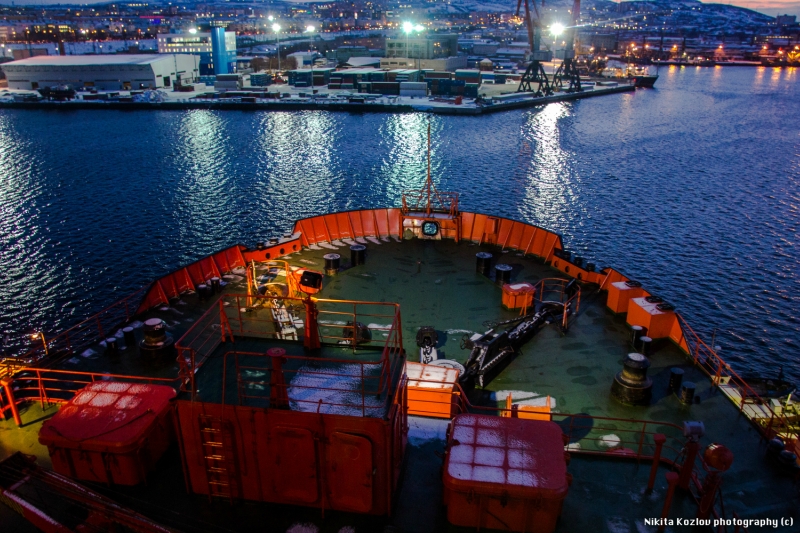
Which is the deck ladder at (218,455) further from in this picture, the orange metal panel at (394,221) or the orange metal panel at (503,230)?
the orange metal panel at (503,230)

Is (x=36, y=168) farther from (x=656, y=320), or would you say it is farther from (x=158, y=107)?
(x=656, y=320)

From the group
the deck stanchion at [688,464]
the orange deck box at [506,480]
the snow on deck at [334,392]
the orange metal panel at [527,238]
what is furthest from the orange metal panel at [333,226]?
the deck stanchion at [688,464]

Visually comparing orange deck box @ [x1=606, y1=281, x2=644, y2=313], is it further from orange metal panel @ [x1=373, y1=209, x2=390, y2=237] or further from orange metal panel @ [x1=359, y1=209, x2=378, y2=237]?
orange metal panel @ [x1=359, y1=209, x2=378, y2=237]

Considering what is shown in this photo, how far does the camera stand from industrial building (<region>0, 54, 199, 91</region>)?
13312cm

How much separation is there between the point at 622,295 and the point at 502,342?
6092 millimetres

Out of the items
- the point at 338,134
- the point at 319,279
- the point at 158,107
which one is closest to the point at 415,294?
the point at 319,279

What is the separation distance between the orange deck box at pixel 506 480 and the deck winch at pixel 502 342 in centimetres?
609

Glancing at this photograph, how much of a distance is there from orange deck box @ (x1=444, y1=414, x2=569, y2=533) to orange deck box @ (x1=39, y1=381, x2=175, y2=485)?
19.7 feet

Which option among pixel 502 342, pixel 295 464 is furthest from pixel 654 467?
pixel 295 464

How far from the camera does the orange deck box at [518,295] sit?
21.5m

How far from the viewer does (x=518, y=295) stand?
2156cm

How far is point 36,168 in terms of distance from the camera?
7075cm

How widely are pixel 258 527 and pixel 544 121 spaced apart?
107m

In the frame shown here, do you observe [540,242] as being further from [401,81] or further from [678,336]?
[401,81]
